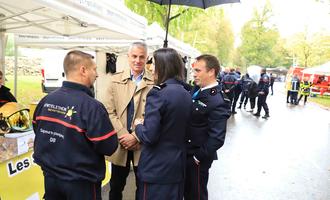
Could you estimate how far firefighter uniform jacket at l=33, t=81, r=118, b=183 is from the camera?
2141mm

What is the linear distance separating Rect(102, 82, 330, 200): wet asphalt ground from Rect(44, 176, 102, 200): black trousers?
2.06 m

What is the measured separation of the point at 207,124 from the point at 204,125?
0.03 m

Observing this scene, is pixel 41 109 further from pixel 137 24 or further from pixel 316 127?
pixel 316 127

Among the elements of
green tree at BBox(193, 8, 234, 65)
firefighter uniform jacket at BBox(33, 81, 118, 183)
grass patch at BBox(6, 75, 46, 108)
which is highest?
green tree at BBox(193, 8, 234, 65)

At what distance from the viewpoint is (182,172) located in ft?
8.48

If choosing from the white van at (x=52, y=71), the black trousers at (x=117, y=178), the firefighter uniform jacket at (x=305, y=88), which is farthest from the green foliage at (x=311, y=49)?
the black trousers at (x=117, y=178)

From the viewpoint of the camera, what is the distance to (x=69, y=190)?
224cm

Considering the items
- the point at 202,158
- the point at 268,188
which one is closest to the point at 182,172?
the point at 202,158

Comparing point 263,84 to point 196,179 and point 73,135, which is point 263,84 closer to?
point 196,179

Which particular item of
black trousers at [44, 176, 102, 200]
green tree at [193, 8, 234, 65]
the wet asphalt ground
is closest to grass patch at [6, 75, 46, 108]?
the wet asphalt ground

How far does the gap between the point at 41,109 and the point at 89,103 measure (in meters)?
0.41

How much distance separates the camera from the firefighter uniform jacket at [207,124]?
2.85 m

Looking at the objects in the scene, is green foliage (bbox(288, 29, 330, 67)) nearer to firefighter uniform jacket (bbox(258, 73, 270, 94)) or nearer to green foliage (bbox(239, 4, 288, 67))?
green foliage (bbox(239, 4, 288, 67))

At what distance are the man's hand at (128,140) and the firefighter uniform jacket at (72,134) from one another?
533 millimetres
